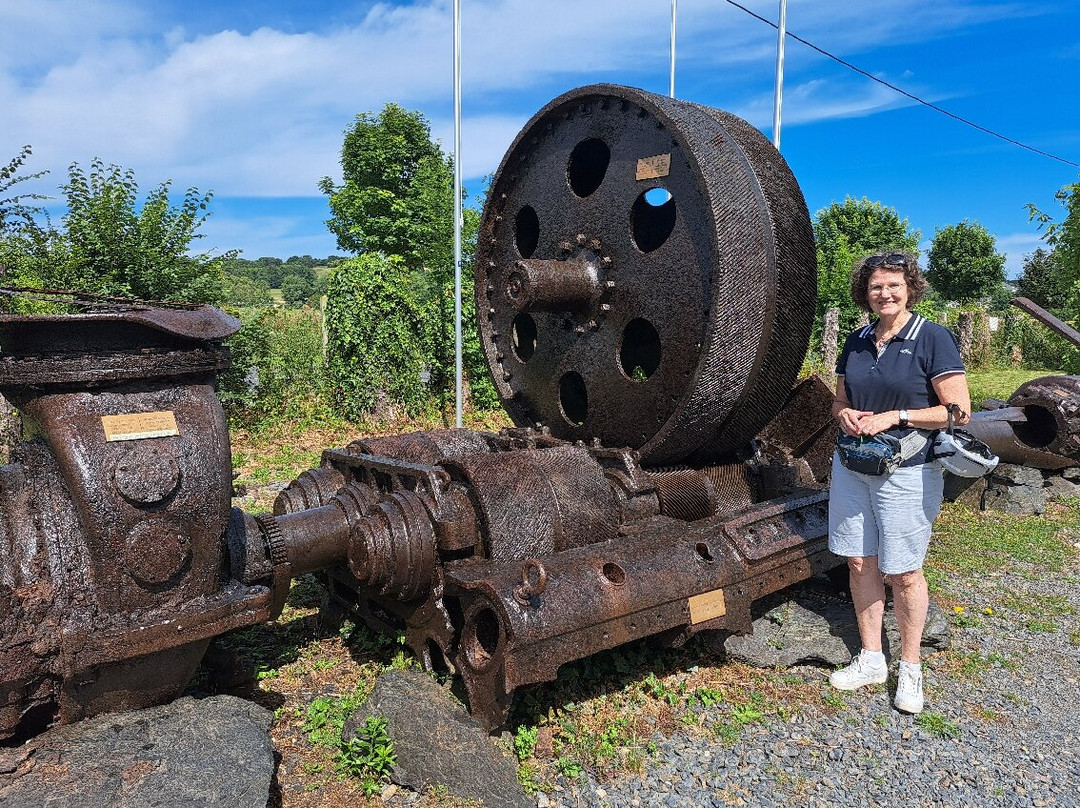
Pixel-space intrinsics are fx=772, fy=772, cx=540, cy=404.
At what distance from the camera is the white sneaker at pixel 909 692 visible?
3305 mm

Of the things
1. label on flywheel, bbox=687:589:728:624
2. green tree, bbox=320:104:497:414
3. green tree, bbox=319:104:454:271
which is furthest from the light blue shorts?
green tree, bbox=319:104:454:271

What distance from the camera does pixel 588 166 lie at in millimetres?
4789

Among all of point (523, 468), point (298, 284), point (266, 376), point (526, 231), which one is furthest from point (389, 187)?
point (298, 284)

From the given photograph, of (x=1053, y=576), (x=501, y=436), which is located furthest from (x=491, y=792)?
(x=1053, y=576)

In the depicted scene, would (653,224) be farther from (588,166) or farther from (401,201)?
(401,201)

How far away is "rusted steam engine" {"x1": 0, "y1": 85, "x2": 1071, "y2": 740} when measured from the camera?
239 centimetres

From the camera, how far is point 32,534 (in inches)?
93.4

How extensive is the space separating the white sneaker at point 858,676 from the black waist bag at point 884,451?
3.17 feet

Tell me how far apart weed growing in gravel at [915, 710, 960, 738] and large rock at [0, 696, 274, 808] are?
8.49 ft

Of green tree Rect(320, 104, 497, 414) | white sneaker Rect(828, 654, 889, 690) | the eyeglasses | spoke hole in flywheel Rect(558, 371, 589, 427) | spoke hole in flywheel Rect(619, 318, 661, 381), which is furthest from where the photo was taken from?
green tree Rect(320, 104, 497, 414)

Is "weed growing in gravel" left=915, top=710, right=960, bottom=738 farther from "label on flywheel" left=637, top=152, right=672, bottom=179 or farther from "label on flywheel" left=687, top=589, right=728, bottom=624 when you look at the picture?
"label on flywheel" left=637, top=152, right=672, bottom=179

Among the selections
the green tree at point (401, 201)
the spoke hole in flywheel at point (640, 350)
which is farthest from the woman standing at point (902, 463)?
the green tree at point (401, 201)

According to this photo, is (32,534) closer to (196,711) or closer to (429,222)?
(196,711)

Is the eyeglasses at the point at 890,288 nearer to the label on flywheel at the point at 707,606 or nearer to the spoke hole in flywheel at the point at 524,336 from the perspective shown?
the label on flywheel at the point at 707,606
